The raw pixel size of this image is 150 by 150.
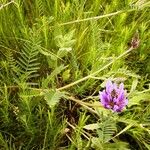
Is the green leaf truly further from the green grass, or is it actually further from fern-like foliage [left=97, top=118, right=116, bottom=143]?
fern-like foliage [left=97, top=118, right=116, bottom=143]

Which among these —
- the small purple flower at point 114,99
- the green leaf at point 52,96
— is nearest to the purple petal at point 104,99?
the small purple flower at point 114,99

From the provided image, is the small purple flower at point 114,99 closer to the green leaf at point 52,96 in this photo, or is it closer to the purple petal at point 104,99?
the purple petal at point 104,99

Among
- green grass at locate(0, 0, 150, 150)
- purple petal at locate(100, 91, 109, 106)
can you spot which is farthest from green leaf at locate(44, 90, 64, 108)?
purple petal at locate(100, 91, 109, 106)

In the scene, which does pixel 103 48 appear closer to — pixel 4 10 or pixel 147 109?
pixel 147 109

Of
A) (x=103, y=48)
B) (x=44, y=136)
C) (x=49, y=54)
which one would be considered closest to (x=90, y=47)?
(x=103, y=48)

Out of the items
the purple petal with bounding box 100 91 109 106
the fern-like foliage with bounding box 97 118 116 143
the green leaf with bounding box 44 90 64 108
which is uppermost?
the purple petal with bounding box 100 91 109 106

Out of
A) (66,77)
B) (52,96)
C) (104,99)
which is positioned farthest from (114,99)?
(66,77)

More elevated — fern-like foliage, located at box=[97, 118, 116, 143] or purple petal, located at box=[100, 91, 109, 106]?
purple petal, located at box=[100, 91, 109, 106]

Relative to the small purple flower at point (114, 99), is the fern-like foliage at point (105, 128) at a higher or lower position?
lower

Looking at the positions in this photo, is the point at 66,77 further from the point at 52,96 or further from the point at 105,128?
the point at 105,128
